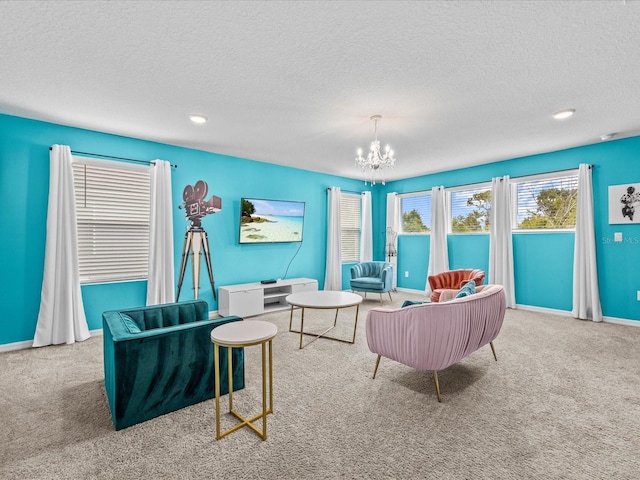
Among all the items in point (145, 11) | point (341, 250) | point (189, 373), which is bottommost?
point (189, 373)

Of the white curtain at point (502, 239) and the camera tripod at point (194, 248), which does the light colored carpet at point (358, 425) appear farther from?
the white curtain at point (502, 239)

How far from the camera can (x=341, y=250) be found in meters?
6.52

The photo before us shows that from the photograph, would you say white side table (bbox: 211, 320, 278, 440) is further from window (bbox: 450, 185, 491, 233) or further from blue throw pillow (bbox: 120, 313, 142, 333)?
window (bbox: 450, 185, 491, 233)

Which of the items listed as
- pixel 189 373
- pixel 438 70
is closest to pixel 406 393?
pixel 189 373

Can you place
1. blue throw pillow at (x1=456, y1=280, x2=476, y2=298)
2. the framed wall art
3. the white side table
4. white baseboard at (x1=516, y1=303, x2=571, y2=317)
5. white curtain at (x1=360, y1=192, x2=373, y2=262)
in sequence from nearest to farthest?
the white side table, blue throw pillow at (x1=456, y1=280, x2=476, y2=298), the framed wall art, white baseboard at (x1=516, y1=303, x2=571, y2=317), white curtain at (x1=360, y1=192, x2=373, y2=262)

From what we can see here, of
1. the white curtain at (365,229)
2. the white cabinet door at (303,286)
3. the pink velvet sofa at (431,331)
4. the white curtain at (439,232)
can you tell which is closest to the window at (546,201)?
the white curtain at (439,232)

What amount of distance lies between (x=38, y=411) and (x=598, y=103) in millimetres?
5552

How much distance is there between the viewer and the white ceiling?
6.07 ft

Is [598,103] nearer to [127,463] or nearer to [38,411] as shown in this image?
[127,463]

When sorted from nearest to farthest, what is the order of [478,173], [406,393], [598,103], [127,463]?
[127,463] → [406,393] → [598,103] → [478,173]

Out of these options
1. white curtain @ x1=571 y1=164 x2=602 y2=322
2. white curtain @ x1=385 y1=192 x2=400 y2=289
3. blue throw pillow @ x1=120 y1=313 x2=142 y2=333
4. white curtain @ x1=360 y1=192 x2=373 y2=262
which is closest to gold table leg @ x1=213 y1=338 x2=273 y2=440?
blue throw pillow @ x1=120 y1=313 x2=142 y2=333

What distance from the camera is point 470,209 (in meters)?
6.01

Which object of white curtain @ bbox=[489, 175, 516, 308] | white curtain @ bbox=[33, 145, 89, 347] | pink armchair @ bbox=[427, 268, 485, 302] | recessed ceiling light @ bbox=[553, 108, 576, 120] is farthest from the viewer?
white curtain @ bbox=[489, 175, 516, 308]

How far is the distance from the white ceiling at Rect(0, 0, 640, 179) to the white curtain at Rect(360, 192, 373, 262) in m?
3.00
